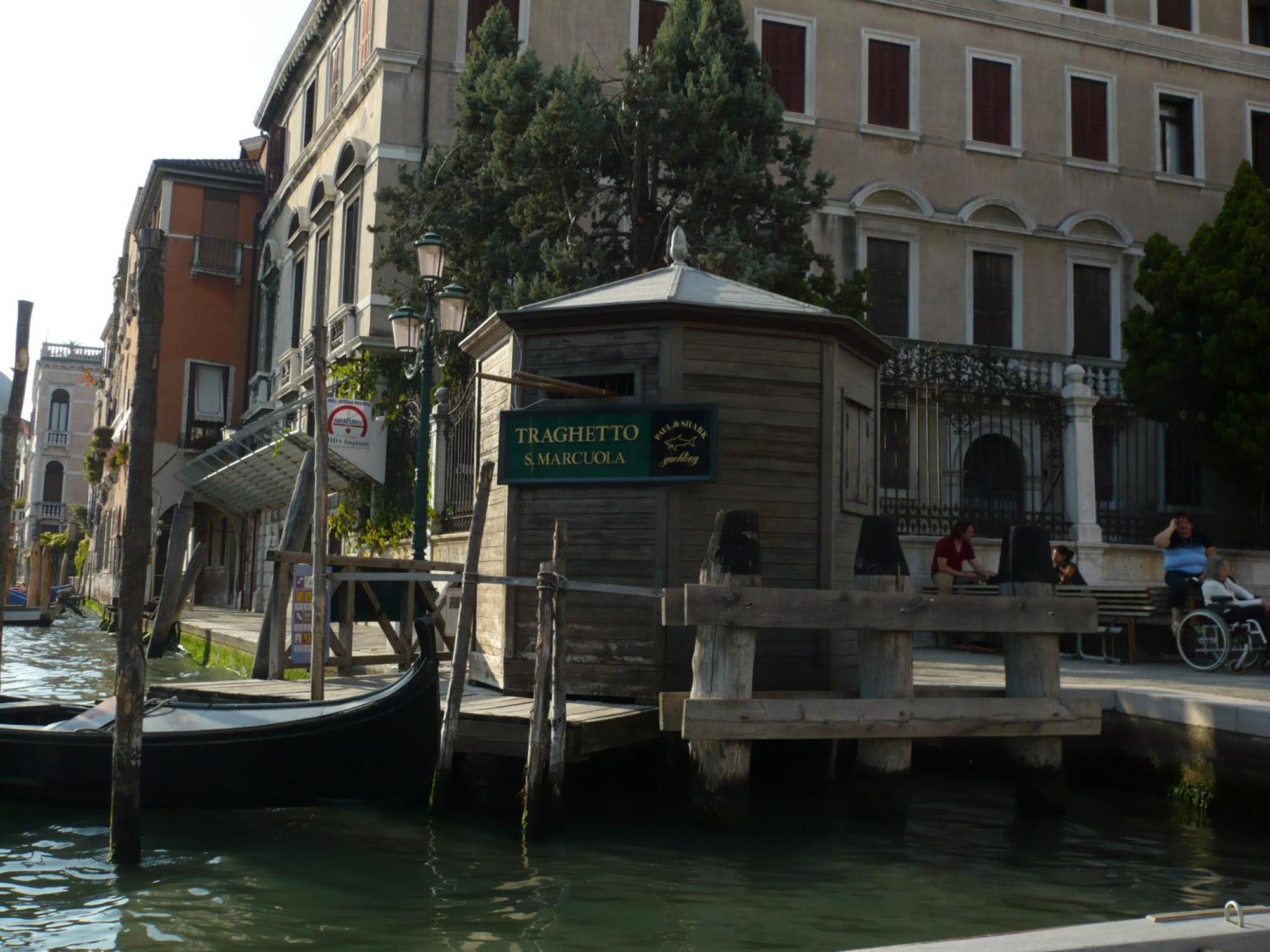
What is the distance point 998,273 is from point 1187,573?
11.4m

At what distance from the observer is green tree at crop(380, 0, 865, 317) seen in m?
15.8

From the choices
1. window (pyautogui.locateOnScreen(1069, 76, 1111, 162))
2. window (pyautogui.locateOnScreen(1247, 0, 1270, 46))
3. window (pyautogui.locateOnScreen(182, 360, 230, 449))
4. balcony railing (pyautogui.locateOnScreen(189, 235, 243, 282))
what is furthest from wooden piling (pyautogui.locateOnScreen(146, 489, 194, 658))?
window (pyautogui.locateOnScreen(1247, 0, 1270, 46))

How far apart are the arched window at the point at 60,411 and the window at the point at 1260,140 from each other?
2185 inches

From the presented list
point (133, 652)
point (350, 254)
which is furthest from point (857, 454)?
point (350, 254)

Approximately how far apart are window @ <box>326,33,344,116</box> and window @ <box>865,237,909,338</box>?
31.6 feet

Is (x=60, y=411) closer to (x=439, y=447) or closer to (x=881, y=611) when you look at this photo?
(x=439, y=447)

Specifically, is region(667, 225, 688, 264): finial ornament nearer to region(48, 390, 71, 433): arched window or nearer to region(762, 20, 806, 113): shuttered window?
region(762, 20, 806, 113): shuttered window

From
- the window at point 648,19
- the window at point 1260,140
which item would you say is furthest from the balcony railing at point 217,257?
the window at point 1260,140

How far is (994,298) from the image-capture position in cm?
2186

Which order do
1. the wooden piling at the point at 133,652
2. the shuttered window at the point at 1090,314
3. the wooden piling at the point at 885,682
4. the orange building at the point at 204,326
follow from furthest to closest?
the orange building at the point at 204,326 → the shuttered window at the point at 1090,314 → the wooden piling at the point at 885,682 → the wooden piling at the point at 133,652

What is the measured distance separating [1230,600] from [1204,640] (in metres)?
0.41

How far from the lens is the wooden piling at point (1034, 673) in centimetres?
742

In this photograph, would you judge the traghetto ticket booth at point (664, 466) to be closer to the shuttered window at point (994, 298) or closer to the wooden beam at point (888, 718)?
the wooden beam at point (888, 718)

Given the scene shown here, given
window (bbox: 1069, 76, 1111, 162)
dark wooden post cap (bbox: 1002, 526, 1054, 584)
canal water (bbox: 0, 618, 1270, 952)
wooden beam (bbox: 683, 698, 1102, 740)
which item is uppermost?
window (bbox: 1069, 76, 1111, 162)
